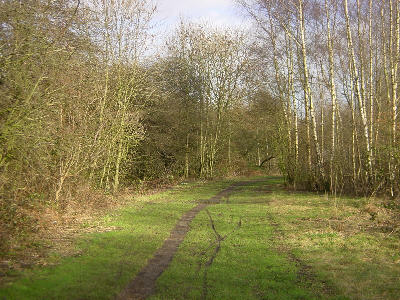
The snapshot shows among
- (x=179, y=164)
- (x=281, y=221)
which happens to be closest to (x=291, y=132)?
(x=179, y=164)

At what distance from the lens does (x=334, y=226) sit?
37.3ft

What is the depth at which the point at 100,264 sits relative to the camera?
7469 millimetres

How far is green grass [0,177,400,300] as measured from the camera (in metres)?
6.18

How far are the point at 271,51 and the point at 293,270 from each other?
20570 mm

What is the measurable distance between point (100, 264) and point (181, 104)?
78.6ft

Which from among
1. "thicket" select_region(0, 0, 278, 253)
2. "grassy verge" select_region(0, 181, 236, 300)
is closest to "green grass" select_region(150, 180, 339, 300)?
"grassy verge" select_region(0, 181, 236, 300)

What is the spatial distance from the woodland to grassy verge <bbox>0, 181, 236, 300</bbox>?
130 cm

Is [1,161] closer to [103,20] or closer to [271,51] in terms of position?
[103,20]

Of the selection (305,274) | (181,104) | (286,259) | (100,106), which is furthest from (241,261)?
(181,104)

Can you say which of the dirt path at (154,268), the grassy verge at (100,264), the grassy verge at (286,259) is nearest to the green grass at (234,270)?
the grassy verge at (286,259)

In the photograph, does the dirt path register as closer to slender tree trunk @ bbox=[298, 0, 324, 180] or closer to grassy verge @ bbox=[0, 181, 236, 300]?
A: grassy verge @ bbox=[0, 181, 236, 300]

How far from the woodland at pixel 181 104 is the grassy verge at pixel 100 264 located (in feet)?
4.26

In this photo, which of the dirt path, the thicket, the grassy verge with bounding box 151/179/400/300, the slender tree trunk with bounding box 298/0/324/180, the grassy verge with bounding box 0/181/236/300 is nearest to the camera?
the grassy verge with bounding box 0/181/236/300

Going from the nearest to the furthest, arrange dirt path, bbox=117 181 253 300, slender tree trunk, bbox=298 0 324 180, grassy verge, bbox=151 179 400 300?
dirt path, bbox=117 181 253 300 → grassy verge, bbox=151 179 400 300 → slender tree trunk, bbox=298 0 324 180
